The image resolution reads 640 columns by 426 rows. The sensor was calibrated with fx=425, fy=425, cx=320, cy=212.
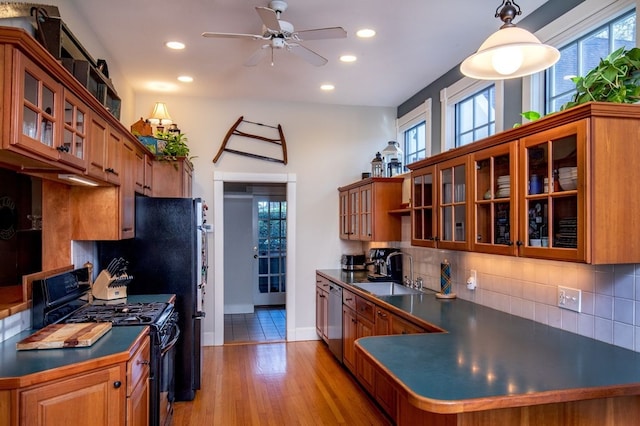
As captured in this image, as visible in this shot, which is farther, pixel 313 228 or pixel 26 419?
pixel 313 228

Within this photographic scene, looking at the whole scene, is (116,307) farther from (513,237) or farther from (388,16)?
(388,16)

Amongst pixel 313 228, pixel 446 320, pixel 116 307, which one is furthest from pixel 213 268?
pixel 446 320

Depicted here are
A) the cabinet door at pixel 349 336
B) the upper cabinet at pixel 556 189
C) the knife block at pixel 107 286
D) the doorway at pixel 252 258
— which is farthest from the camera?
the doorway at pixel 252 258

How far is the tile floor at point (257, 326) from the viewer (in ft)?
18.1

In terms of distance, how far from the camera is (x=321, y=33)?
2.82 m

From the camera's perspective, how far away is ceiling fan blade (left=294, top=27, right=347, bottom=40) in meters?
2.75

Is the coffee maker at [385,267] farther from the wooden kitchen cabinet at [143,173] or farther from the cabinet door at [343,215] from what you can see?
the wooden kitchen cabinet at [143,173]

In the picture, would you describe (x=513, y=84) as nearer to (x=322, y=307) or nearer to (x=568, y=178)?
(x=568, y=178)

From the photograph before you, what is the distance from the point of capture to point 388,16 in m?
3.06

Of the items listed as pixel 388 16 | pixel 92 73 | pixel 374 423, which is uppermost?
pixel 388 16

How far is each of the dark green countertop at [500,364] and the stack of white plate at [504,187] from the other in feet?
2.53

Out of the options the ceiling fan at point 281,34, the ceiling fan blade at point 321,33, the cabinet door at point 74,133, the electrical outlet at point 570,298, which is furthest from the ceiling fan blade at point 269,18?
the electrical outlet at point 570,298

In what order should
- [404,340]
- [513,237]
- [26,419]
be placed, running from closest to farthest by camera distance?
[26,419]
[404,340]
[513,237]

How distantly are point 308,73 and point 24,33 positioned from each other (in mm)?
2964
